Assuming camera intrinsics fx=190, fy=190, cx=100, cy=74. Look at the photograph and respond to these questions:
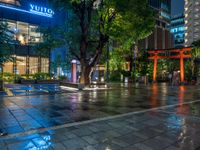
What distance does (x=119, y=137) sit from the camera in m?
5.33

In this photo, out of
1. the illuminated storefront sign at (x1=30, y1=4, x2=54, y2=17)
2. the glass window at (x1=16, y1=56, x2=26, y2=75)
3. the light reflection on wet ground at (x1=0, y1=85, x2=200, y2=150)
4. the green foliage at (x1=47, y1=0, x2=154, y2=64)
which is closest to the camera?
the light reflection on wet ground at (x1=0, y1=85, x2=200, y2=150)

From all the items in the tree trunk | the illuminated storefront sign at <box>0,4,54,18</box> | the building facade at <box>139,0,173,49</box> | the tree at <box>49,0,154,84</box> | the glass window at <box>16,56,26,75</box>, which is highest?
the building facade at <box>139,0,173,49</box>

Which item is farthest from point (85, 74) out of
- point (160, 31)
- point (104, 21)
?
point (160, 31)

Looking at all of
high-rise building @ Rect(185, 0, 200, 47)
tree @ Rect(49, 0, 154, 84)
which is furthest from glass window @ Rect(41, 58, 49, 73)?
high-rise building @ Rect(185, 0, 200, 47)

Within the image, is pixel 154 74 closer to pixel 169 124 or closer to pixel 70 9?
pixel 70 9

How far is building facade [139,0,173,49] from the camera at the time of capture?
80.8 meters

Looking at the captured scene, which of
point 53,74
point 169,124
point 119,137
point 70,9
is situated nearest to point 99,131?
point 119,137

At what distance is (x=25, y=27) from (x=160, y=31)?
69.8 meters

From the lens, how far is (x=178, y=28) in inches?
4456

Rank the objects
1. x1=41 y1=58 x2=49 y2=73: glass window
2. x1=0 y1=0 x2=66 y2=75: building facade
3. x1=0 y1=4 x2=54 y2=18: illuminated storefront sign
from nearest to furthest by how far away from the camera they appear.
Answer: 1. x1=0 y1=0 x2=66 y2=75: building facade
2. x1=0 y1=4 x2=54 y2=18: illuminated storefront sign
3. x1=41 y1=58 x2=49 y2=73: glass window

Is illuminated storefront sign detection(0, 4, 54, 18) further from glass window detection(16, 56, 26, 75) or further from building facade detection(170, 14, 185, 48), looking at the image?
building facade detection(170, 14, 185, 48)

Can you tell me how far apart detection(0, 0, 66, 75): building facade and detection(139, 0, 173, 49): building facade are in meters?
51.3

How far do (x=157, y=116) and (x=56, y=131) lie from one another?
14.4 feet

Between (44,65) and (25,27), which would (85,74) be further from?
(25,27)
